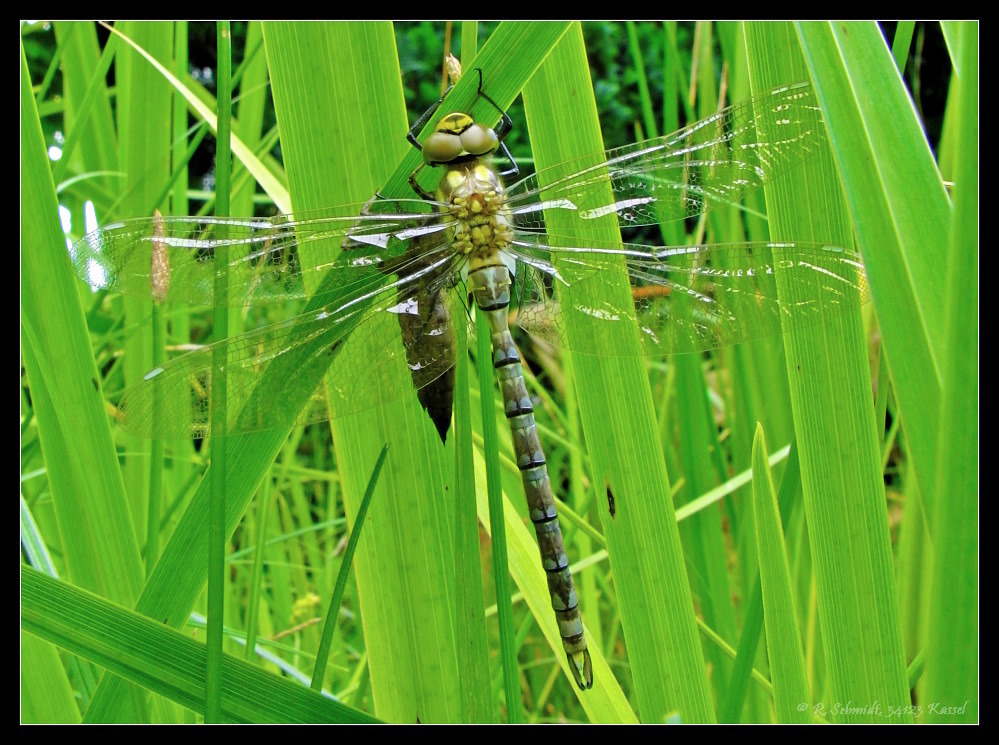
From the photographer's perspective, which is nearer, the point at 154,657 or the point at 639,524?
the point at 154,657

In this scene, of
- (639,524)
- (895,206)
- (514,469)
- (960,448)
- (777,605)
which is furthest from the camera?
(514,469)

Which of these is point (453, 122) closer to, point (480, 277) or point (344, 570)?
point (480, 277)

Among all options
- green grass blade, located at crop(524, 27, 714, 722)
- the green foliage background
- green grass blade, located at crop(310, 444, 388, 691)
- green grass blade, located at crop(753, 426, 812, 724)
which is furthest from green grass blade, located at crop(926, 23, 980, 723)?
green grass blade, located at crop(310, 444, 388, 691)

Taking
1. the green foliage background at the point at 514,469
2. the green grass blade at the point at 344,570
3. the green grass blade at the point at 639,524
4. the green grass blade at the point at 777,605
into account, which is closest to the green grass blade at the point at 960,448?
the green foliage background at the point at 514,469

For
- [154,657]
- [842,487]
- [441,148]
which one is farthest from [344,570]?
[842,487]

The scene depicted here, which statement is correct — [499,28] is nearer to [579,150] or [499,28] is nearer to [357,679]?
[579,150]

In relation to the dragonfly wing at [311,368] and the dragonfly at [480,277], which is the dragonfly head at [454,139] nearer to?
the dragonfly at [480,277]
